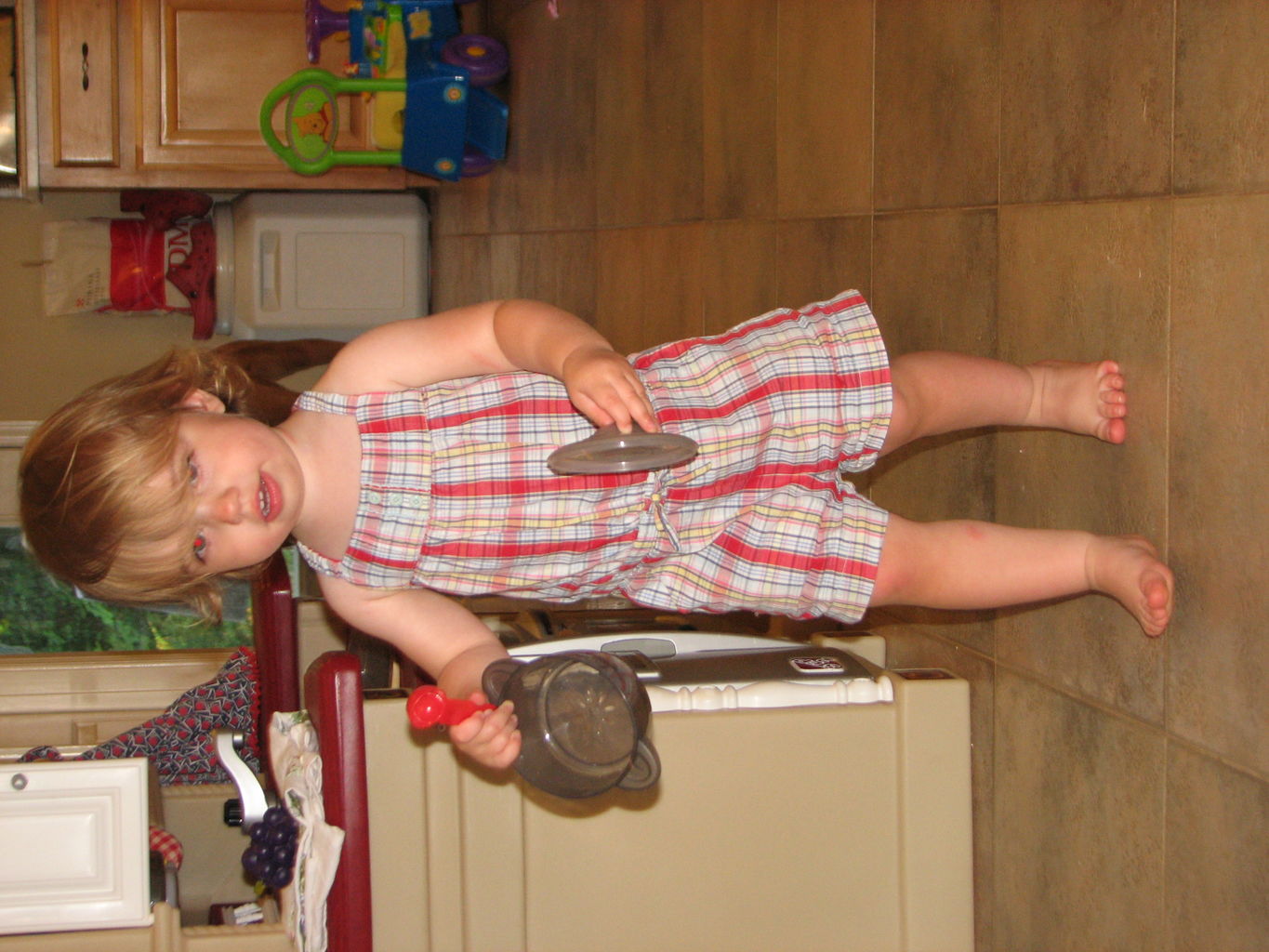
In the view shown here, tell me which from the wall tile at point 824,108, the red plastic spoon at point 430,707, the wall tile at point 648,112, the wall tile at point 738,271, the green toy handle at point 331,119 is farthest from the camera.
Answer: the green toy handle at point 331,119

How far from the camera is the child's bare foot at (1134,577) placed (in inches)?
51.6

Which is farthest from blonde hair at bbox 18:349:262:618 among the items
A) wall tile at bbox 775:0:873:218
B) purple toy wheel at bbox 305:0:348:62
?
purple toy wheel at bbox 305:0:348:62

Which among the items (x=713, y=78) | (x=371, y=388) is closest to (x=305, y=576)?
(x=713, y=78)

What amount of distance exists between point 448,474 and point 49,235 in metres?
2.59

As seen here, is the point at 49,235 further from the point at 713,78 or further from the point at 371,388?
the point at 371,388

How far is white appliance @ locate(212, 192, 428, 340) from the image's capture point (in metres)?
3.24

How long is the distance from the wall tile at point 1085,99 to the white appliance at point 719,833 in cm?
69

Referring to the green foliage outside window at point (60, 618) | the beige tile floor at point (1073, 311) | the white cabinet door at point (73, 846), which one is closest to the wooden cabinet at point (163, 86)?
the green foliage outside window at point (60, 618)

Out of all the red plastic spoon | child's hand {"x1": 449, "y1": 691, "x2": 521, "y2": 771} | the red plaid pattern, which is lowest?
the red plaid pattern

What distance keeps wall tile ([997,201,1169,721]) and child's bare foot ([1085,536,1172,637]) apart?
4 cm

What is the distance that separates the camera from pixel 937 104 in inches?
72.1

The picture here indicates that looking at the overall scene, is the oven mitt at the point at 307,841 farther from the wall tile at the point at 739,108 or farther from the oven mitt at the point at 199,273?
the oven mitt at the point at 199,273

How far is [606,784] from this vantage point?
114 cm

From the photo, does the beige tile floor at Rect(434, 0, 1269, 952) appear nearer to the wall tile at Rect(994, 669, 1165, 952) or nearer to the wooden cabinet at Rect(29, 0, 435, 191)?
the wall tile at Rect(994, 669, 1165, 952)
